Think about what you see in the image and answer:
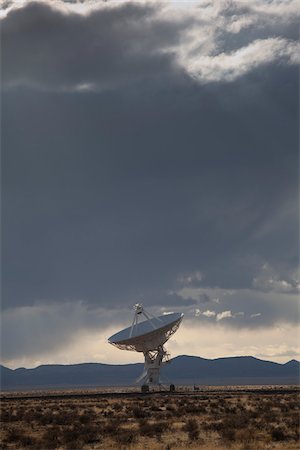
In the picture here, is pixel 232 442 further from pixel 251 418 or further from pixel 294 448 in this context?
pixel 251 418

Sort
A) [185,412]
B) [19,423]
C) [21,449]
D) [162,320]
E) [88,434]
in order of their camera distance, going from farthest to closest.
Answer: [162,320] → [185,412] → [19,423] → [88,434] → [21,449]

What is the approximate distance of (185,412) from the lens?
160 ft

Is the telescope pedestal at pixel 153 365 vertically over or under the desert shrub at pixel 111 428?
over

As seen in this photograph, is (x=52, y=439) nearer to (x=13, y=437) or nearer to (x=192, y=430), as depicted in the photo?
(x=13, y=437)

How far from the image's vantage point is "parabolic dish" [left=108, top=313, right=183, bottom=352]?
84.3 meters

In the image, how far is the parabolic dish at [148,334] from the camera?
84312 millimetres

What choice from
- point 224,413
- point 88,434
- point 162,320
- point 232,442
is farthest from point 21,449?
point 162,320

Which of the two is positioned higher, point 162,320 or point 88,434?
point 162,320

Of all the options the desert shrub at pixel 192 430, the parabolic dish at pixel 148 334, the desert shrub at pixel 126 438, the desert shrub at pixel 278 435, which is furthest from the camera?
the parabolic dish at pixel 148 334

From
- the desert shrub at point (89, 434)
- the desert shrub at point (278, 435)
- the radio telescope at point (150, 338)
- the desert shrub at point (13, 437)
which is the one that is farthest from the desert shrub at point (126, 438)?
the radio telescope at point (150, 338)

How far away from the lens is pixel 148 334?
84.2 m

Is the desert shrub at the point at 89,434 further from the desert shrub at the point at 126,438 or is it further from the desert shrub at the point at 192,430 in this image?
the desert shrub at the point at 192,430

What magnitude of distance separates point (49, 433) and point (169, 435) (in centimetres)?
611

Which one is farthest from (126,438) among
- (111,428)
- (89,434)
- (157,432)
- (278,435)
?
(278,435)
